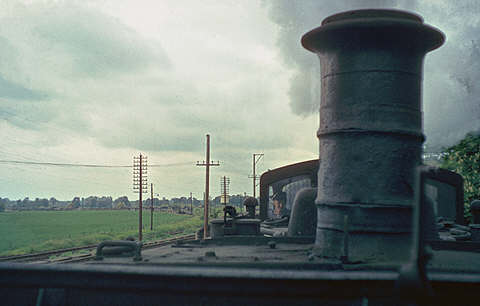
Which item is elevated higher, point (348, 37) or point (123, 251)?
point (348, 37)

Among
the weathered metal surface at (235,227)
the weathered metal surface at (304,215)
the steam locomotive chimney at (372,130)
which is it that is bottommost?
the weathered metal surface at (235,227)

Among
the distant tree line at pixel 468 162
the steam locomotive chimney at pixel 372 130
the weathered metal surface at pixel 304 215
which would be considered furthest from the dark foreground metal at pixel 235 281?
the distant tree line at pixel 468 162

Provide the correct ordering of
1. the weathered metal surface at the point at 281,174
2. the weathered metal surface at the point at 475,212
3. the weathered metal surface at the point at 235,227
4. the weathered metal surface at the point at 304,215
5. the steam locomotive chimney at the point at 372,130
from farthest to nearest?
the weathered metal surface at the point at 281,174, the weathered metal surface at the point at 475,212, the weathered metal surface at the point at 235,227, the weathered metal surface at the point at 304,215, the steam locomotive chimney at the point at 372,130

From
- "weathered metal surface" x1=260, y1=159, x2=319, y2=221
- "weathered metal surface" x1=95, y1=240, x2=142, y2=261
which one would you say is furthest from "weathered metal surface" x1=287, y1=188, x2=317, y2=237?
"weathered metal surface" x1=260, y1=159, x2=319, y2=221

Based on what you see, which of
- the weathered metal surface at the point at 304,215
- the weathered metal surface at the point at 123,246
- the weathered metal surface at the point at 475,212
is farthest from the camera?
the weathered metal surface at the point at 475,212

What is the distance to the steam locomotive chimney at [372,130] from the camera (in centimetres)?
415

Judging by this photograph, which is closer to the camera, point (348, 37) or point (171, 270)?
point (171, 270)

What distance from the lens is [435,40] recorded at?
4.45 m

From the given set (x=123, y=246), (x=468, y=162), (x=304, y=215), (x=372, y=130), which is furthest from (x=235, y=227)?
(x=468, y=162)

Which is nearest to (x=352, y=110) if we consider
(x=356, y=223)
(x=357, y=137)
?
(x=357, y=137)

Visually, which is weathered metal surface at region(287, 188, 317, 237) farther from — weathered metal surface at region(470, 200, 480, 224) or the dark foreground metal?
weathered metal surface at region(470, 200, 480, 224)

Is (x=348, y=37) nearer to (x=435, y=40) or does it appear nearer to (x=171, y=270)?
(x=435, y=40)

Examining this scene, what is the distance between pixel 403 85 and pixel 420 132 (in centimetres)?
49

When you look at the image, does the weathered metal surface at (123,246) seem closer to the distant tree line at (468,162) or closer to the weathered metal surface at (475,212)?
the weathered metal surface at (475,212)
